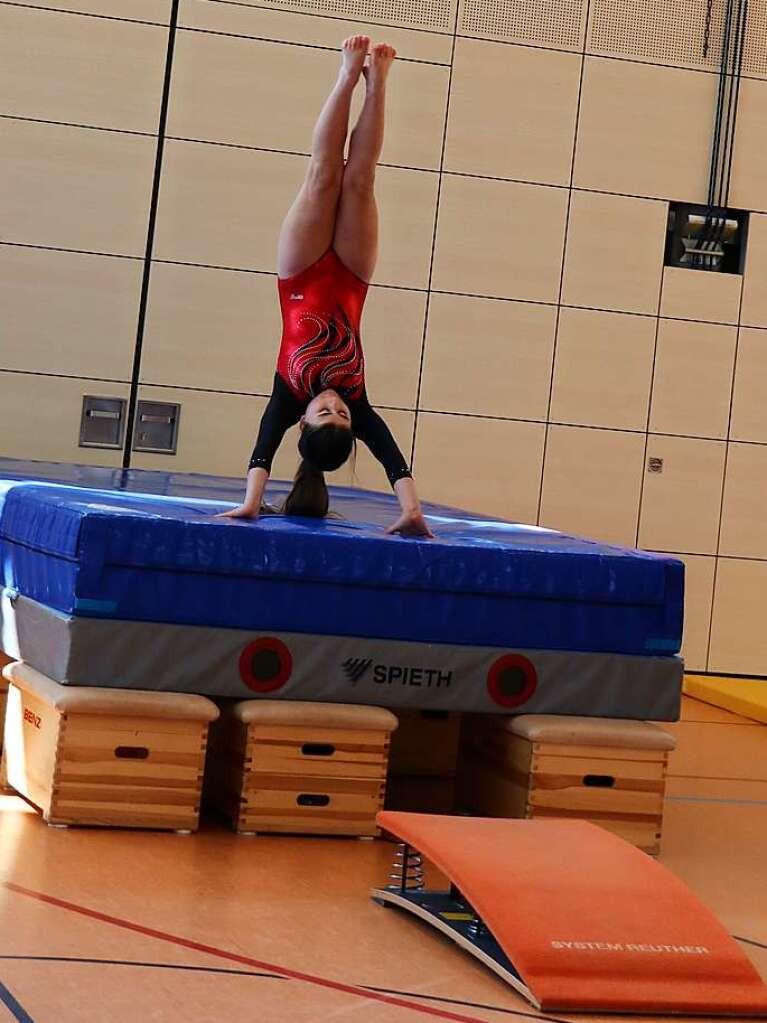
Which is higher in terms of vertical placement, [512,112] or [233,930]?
[512,112]

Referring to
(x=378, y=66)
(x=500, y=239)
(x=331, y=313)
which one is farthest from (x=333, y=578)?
(x=500, y=239)

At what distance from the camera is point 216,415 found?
8.21 metres

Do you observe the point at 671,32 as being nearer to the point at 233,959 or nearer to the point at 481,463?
the point at 481,463

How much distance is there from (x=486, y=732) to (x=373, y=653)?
1.93 ft

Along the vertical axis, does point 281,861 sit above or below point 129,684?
below

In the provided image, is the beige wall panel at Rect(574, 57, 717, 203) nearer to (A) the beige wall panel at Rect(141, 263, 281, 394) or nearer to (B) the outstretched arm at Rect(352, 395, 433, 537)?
(A) the beige wall panel at Rect(141, 263, 281, 394)

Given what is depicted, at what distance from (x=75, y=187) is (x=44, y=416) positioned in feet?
4.10

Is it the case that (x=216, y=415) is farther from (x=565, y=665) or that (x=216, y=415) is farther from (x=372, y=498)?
(x=565, y=665)

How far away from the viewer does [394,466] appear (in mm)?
4922

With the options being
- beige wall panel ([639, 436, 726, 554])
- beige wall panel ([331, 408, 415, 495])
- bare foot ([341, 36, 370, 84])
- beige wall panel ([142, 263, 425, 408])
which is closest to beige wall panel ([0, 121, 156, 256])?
beige wall panel ([142, 263, 425, 408])

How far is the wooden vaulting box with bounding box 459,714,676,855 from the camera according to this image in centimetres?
447

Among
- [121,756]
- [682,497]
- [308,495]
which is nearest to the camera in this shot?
[121,756]

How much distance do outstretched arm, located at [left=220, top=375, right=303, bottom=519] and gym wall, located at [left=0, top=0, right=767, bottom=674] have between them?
3.23 m

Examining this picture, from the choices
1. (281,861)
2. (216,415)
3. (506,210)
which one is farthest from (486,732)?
(506,210)
